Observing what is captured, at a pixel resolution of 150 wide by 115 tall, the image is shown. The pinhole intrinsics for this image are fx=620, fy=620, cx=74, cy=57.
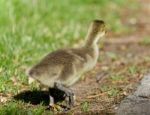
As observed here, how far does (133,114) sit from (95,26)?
5.23 feet

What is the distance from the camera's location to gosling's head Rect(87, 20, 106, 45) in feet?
24.2

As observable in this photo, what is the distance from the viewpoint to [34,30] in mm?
10062

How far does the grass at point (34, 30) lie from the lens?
786cm

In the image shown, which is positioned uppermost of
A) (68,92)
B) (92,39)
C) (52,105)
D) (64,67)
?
(92,39)

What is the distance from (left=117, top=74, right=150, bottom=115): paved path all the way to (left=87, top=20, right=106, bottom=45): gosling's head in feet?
2.65

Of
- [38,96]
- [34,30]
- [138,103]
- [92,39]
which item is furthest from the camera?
[34,30]

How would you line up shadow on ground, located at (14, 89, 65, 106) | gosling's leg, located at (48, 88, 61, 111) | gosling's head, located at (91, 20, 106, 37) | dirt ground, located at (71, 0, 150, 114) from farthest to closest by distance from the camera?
gosling's head, located at (91, 20, 106, 37), shadow on ground, located at (14, 89, 65, 106), dirt ground, located at (71, 0, 150, 114), gosling's leg, located at (48, 88, 61, 111)

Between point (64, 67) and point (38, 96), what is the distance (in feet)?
2.38

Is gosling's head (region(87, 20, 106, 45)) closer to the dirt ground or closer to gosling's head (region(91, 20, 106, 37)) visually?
gosling's head (region(91, 20, 106, 37))

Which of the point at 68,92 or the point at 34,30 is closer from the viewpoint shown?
the point at 68,92

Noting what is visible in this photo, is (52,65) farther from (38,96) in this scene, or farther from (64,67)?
(38,96)

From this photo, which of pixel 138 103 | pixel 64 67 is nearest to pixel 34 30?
pixel 64 67

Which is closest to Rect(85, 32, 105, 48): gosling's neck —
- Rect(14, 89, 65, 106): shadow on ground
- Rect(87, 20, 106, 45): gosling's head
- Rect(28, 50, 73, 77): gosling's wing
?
Rect(87, 20, 106, 45): gosling's head

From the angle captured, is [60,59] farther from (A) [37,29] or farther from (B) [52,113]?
(A) [37,29]
